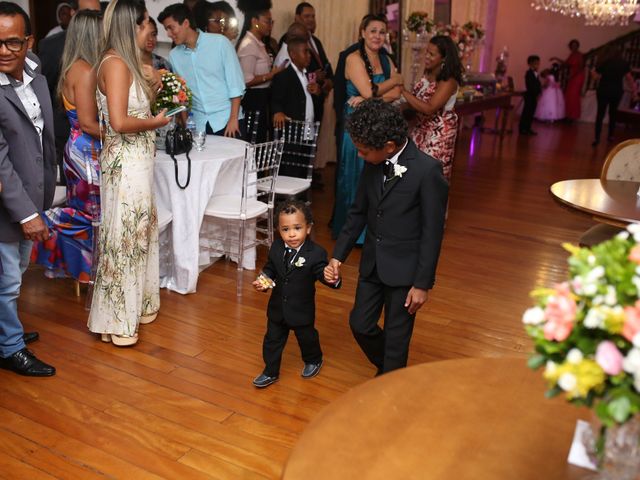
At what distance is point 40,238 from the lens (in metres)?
3.16

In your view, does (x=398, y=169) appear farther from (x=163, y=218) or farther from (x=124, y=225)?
(x=163, y=218)

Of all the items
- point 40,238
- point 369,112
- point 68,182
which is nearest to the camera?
point 369,112

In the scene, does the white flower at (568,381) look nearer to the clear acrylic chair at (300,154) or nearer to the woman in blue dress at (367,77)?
the clear acrylic chair at (300,154)

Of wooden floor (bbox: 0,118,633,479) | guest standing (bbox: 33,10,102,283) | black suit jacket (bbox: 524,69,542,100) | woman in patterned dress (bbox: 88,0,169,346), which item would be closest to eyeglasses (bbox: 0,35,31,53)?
woman in patterned dress (bbox: 88,0,169,346)

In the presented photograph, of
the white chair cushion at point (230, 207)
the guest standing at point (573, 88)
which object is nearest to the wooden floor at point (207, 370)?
the white chair cushion at point (230, 207)

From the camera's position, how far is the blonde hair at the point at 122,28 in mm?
3316

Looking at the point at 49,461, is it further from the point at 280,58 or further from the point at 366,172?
the point at 280,58

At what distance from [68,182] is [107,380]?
4.58ft

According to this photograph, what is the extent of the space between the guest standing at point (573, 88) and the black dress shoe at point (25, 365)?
1398 cm

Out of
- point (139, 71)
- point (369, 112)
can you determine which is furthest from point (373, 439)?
point (139, 71)

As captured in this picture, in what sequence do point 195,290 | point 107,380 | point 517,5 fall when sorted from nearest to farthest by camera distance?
1. point 107,380
2. point 195,290
3. point 517,5

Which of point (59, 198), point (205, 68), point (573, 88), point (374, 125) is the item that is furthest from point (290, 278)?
point (573, 88)

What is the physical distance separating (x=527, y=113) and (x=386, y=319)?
10.7 meters

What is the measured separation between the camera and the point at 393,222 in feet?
9.40
